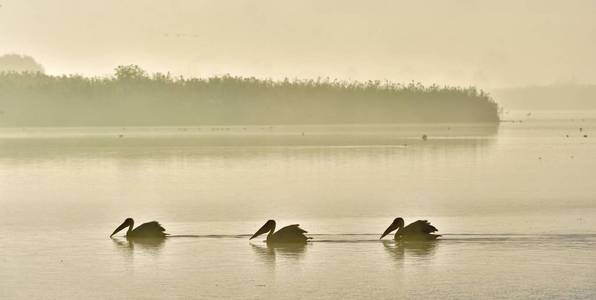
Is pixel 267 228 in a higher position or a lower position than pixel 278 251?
higher

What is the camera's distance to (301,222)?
18.2 m

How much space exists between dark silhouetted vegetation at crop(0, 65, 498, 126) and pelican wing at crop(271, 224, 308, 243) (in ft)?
185

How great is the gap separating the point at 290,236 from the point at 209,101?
2289 inches

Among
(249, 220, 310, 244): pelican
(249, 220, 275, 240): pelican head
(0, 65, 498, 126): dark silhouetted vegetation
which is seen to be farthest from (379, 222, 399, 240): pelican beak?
(0, 65, 498, 126): dark silhouetted vegetation

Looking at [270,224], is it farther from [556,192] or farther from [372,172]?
[372,172]

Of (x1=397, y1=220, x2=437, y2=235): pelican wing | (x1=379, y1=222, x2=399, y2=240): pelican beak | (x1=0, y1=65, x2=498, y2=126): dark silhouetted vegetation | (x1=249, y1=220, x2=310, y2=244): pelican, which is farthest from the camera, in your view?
(x1=0, y1=65, x2=498, y2=126): dark silhouetted vegetation

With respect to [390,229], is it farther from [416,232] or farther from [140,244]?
[140,244]

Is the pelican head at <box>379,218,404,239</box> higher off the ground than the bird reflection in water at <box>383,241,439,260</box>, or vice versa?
the pelican head at <box>379,218,404,239</box>

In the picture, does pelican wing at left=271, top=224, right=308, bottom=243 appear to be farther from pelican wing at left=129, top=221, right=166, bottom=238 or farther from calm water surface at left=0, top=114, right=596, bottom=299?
pelican wing at left=129, top=221, right=166, bottom=238

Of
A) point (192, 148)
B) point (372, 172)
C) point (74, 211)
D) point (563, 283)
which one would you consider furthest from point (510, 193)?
point (192, 148)

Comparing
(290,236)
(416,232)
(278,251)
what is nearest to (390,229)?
(416,232)

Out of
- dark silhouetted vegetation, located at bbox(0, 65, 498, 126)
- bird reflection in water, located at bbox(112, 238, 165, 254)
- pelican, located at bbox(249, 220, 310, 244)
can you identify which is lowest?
bird reflection in water, located at bbox(112, 238, 165, 254)

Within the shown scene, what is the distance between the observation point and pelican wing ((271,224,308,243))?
15438 millimetres

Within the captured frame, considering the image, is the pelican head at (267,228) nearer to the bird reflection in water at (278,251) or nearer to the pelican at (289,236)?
the pelican at (289,236)
